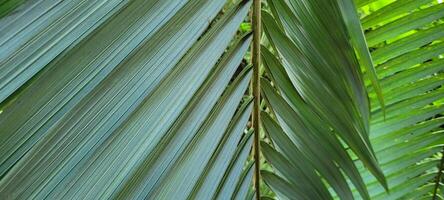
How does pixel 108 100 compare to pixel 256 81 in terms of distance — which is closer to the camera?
pixel 108 100

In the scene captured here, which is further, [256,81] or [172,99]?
[256,81]

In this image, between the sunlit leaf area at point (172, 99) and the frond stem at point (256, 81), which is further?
the frond stem at point (256, 81)

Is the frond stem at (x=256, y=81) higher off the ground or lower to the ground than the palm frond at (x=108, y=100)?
higher

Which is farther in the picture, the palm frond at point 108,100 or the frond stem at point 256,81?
the frond stem at point 256,81

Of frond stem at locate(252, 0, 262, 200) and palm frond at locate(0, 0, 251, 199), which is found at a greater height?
frond stem at locate(252, 0, 262, 200)

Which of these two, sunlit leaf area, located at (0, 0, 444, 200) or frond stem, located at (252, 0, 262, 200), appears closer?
sunlit leaf area, located at (0, 0, 444, 200)

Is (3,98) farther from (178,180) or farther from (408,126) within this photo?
(408,126)

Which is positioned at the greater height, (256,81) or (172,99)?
(256,81)

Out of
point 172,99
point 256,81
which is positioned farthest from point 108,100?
point 256,81

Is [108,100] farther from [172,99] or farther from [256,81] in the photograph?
[256,81]
